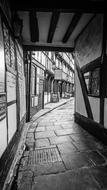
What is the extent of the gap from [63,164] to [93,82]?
8.15 ft

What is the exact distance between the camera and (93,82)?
3.82 meters

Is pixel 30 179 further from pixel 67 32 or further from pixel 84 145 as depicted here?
pixel 67 32

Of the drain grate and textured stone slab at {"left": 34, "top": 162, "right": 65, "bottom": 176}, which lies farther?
the drain grate

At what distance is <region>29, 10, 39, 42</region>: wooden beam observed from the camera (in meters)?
3.18

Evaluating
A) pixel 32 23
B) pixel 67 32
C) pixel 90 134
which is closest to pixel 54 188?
pixel 90 134

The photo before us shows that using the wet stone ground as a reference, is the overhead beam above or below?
above

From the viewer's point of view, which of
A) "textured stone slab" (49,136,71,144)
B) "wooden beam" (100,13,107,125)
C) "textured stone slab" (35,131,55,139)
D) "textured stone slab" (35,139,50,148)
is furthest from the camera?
"textured stone slab" (35,131,55,139)

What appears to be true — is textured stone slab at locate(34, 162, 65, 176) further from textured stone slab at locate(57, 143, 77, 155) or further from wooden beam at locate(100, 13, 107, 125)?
wooden beam at locate(100, 13, 107, 125)

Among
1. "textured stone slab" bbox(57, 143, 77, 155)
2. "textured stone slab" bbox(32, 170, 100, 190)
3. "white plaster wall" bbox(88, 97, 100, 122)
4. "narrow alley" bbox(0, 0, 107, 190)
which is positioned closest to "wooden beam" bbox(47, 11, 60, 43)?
"narrow alley" bbox(0, 0, 107, 190)

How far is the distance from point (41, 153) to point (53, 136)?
43.9 inches

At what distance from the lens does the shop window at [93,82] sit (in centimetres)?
353

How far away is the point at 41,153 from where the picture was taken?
9.30 ft

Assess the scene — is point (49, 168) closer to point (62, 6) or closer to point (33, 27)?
point (62, 6)

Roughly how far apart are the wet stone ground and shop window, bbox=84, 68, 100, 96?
1.40 metres
